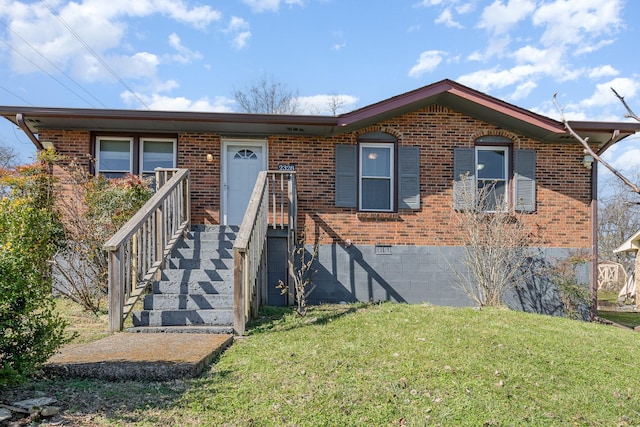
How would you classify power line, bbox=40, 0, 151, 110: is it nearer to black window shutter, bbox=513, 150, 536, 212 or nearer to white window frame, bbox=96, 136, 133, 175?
white window frame, bbox=96, 136, 133, 175

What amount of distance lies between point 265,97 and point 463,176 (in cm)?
2444

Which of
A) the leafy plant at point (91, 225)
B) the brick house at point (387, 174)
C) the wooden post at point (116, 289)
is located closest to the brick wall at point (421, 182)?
the brick house at point (387, 174)

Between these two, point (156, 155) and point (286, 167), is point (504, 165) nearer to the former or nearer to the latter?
point (286, 167)

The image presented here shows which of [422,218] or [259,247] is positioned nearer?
[259,247]

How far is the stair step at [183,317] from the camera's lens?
575 cm

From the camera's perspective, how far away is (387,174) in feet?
30.0

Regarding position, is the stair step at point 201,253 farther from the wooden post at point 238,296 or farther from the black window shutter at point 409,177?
the black window shutter at point 409,177

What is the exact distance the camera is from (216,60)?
749 inches

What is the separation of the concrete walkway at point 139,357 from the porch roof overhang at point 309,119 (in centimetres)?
444

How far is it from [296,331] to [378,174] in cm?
439

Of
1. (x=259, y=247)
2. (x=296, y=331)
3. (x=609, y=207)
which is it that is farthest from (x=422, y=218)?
(x=609, y=207)

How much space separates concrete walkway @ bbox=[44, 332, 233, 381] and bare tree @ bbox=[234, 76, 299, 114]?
2681 centimetres

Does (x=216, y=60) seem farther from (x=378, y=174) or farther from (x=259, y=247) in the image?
(x=259, y=247)

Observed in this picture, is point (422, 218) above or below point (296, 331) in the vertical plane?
above
